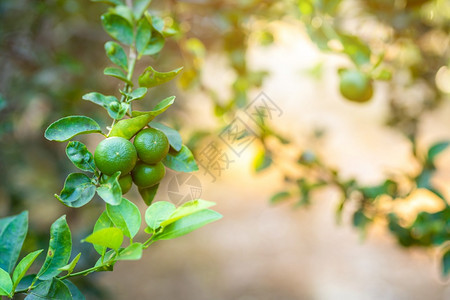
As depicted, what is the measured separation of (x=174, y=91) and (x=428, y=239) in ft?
2.76

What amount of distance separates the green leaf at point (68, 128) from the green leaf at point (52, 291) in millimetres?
127

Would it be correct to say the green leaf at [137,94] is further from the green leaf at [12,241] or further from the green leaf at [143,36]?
the green leaf at [12,241]

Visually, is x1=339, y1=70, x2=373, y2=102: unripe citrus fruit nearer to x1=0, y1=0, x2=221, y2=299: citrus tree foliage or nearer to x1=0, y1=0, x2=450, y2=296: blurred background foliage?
x1=0, y1=0, x2=450, y2=296: blurred background foliage

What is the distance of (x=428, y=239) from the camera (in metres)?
0.75

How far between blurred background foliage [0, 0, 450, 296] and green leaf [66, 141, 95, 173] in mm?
305

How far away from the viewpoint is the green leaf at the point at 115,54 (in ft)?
1.41

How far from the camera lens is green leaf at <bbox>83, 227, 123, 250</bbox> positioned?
0.31 m

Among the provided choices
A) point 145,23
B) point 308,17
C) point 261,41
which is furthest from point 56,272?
point 261,41

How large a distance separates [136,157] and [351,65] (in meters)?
0.59

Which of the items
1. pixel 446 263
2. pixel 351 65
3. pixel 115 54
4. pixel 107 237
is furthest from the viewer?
pixel 351 65

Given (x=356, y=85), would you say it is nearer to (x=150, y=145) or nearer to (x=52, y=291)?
(x=150, y=145)

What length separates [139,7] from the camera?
20.1 inches

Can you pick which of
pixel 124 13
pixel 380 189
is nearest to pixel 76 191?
pixel 124 13

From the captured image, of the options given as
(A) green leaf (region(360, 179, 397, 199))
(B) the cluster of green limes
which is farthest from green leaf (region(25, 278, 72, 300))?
(A) green leaf (region(360, 179, 397, 199))
